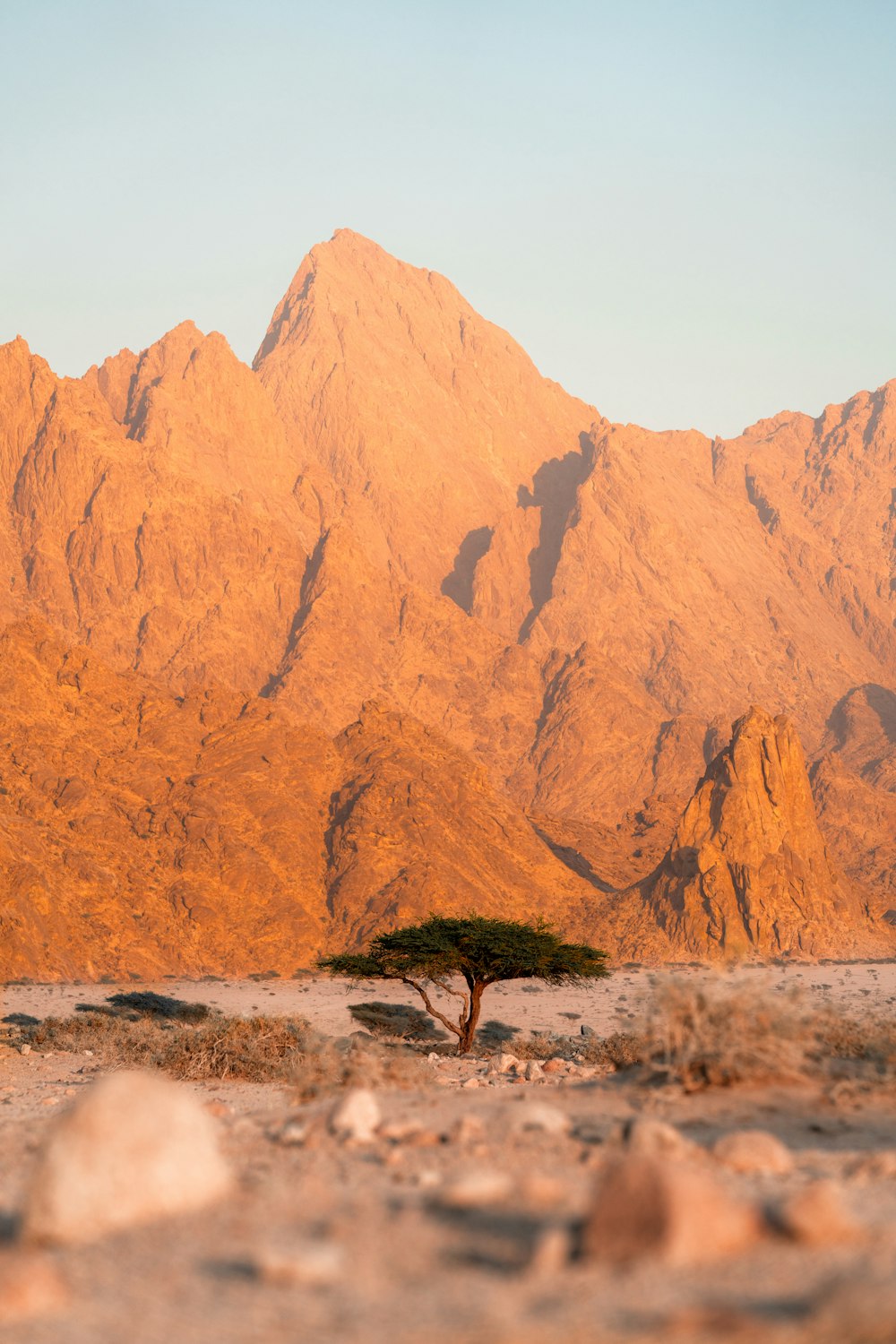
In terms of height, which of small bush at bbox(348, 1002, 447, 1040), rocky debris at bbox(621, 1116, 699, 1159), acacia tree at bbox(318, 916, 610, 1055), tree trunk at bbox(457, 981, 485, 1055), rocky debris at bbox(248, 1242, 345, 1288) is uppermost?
rocky debris at bbox(621, 1116, 699, 1159)

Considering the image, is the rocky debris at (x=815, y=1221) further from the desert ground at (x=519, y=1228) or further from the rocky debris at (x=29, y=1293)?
the rocky debris at (x=29, y=1293)

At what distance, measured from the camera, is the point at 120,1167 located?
24.2 feet

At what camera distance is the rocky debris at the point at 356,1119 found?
1012 cm

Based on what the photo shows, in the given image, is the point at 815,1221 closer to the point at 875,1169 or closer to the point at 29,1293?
the point at 875,1169

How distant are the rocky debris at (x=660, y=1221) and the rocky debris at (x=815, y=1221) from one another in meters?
0.22

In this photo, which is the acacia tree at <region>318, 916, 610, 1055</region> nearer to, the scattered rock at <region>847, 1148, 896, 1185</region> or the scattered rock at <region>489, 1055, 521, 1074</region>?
the scattered rock at <region>489, 1055, 521, 1074</region>

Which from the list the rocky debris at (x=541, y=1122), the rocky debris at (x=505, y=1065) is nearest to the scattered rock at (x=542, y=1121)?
the rocky debris at (x=541, y=1122)

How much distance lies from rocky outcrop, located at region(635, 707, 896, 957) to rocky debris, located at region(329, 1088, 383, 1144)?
81.4 metres

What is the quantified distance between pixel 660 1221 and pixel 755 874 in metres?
92.7

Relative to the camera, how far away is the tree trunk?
102ft

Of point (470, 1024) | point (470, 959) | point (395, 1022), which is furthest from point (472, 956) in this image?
point (395, 1022)

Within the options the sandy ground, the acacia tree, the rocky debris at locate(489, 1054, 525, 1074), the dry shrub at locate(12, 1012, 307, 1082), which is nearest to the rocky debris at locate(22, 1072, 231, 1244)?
the dry shrub at locate(12, 1012, 307, 1082)

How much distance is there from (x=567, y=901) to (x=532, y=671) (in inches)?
3807

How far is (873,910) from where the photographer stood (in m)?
99.7
